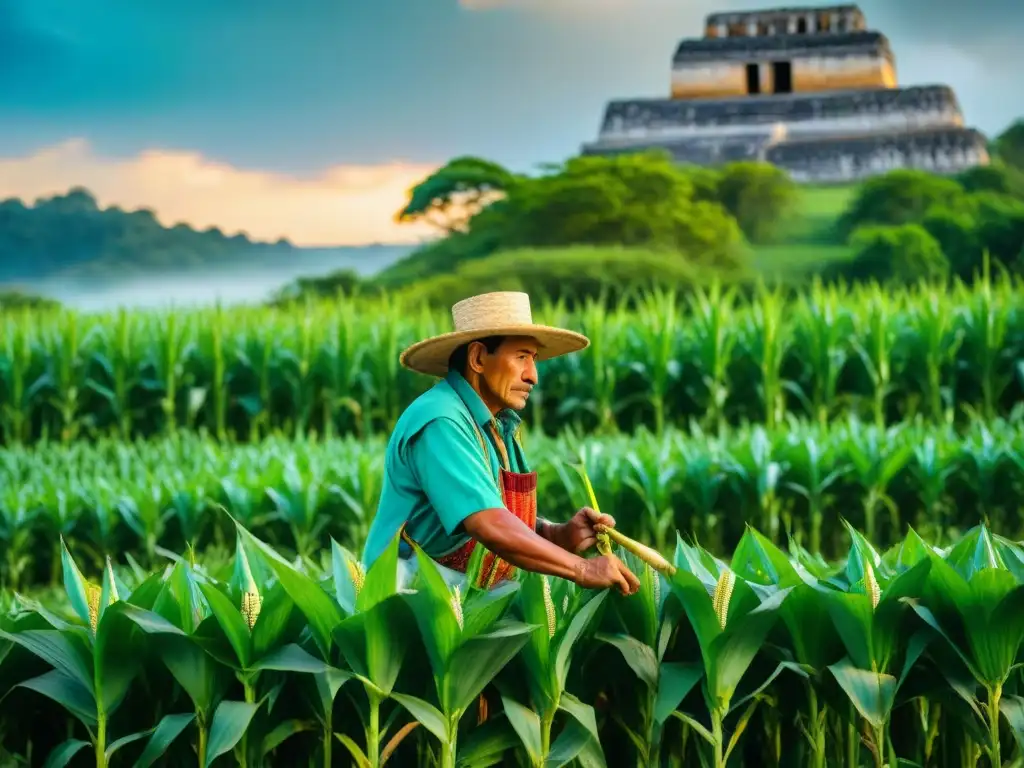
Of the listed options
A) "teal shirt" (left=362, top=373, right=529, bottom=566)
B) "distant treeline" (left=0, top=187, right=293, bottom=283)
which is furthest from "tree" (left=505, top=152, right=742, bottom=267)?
"teal shirt" (left=362, top=373, right=529, bottom=566)

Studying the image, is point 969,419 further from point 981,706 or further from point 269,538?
point 981,706

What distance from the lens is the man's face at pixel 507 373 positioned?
329 cm

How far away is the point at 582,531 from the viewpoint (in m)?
3.12

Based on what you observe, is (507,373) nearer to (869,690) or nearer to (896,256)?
(869,690)

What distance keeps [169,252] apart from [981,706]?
2895 cm

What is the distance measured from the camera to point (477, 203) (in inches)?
1069

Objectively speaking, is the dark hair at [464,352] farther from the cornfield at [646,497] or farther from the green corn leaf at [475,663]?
the cornfield at [646,497]

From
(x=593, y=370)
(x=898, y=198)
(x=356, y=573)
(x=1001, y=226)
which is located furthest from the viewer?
(x=898, y=198)

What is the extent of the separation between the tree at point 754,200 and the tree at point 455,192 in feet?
13.3

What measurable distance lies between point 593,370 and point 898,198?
1729 centimetres

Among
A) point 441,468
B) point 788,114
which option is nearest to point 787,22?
point 788,114

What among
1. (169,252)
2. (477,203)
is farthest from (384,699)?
(169,252)

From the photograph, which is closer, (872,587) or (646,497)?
(872,587)

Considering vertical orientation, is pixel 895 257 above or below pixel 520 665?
below
